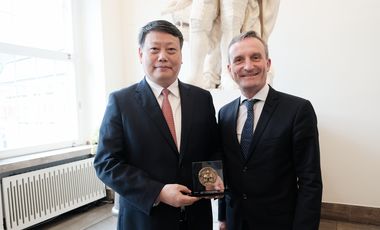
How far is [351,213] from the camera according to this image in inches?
112

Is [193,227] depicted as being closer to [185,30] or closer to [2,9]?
[185,30]

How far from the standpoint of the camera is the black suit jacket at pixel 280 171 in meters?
1.06

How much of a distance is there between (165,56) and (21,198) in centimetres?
227

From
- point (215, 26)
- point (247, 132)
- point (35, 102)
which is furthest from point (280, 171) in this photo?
point (35, 102)

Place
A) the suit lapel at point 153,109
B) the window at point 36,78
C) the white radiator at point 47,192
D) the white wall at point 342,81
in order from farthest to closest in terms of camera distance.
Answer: the window at point 36,78, the white wall at point 342,81, the white radiator at point 47,192, the suit lapel at point 153,109

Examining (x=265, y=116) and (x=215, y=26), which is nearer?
(x=265, y=116)

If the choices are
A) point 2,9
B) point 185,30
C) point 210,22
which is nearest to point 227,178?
point 210,22

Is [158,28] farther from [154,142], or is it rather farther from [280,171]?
[280,171]

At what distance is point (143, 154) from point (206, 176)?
0.24 metres

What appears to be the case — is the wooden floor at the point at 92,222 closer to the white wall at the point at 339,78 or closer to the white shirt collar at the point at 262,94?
the white wall at the point at 339,78

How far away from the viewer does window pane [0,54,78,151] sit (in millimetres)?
2885

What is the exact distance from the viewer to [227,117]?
1259 millimetres

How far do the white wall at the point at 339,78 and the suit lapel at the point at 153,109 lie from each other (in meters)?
2.27

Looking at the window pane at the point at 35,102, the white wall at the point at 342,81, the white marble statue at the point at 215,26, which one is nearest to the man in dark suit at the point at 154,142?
the white marble statue at the point at 215,26
